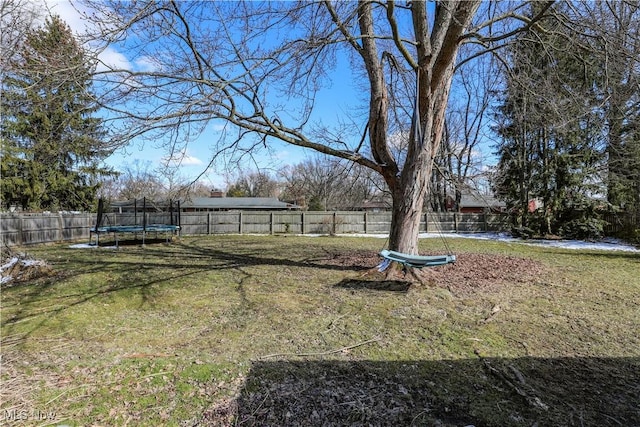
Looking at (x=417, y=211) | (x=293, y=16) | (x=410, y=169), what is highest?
(x=293, y=16)

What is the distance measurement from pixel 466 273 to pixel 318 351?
4472mm

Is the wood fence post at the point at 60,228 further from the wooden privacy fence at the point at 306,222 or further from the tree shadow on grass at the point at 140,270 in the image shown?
the tree shadow on grass at the point at 140,270

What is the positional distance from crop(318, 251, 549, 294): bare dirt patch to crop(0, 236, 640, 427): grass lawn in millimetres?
98

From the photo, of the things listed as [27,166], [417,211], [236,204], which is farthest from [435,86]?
[236,204]

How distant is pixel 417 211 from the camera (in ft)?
20.4

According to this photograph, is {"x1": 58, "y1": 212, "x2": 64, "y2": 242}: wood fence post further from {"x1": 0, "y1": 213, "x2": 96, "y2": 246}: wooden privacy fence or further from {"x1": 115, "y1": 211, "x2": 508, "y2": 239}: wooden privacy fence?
{"x1": 115, "y1": 211, "x2": 508, "y2": 239}: wooden privacy fence

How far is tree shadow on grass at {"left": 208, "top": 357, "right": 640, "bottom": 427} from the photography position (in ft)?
7.89

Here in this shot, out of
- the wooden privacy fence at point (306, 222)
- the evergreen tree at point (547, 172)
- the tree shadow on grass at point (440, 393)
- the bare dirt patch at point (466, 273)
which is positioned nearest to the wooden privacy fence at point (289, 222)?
the wooden privacy fence at point (306, 222)

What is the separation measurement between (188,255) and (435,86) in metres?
7.30

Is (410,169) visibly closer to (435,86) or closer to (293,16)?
(435,86)

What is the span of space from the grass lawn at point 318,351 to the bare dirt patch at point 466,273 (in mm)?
98

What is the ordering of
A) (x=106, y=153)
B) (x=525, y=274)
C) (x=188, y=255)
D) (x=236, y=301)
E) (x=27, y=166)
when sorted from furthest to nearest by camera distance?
(x=27, y=166) → (x=188, y=255) → (x=525, y=274) → (x=236, y=301) → (x=106, y=153)

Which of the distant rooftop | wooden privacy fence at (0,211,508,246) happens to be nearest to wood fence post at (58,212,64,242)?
wooden privacy fence at (0,211,508,246)

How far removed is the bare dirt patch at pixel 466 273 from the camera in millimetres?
5973
